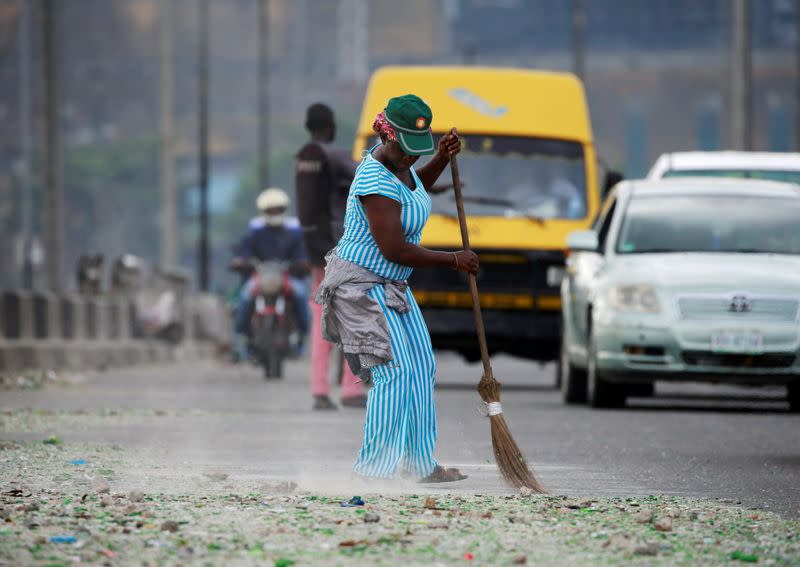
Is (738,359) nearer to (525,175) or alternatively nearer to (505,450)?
(525,175)

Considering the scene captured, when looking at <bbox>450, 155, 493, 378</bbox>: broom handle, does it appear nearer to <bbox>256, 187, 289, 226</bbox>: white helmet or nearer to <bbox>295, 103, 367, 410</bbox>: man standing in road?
<bbox>295, 103, 367, 410</bbox>: man standing in road

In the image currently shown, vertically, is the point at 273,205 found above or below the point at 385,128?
below

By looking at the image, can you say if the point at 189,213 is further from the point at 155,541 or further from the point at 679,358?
the point at 155,541

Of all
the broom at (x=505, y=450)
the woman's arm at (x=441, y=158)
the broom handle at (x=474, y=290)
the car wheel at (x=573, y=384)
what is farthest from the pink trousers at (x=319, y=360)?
the broom at (x=505, y=450)

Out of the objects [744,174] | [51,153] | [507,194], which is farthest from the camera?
[51,153]

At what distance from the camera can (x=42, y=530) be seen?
6820mm

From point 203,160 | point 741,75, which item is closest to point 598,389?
point 741,75

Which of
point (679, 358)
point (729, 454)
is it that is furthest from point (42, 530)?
point (679, 358)

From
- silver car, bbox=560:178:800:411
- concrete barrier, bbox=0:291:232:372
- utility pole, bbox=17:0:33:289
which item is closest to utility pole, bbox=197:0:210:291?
utility pole, bbox=17:0:33:289

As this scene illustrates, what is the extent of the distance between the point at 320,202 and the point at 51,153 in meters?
19.5

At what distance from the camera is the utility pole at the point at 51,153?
33031 millimetres

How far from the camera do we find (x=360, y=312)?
28.8ft

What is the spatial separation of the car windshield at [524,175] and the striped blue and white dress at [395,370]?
10.5 meters

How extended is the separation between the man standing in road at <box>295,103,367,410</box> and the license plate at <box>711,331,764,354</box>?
2483mm
